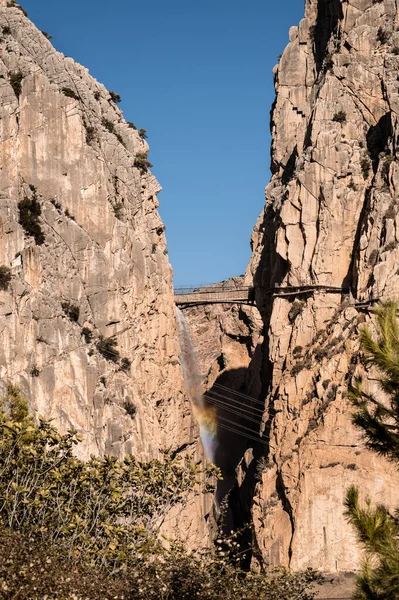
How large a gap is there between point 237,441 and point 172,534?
25.0m

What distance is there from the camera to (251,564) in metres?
80.2

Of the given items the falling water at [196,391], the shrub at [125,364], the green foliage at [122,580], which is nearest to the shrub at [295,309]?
the shrub at [125,364]

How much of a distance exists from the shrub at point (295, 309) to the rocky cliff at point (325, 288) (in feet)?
0.36

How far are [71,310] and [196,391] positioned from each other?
101ft

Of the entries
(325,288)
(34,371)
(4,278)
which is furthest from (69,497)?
(325,288)

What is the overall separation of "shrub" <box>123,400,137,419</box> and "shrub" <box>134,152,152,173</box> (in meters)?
18.4

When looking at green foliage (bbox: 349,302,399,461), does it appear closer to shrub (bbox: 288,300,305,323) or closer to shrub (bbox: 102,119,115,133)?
shrub (bbox: 288,300,305,323)

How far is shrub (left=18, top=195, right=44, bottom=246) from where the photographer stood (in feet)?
253

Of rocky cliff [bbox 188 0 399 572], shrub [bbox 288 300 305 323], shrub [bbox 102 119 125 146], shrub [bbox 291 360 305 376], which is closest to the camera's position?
rocky cliff [bbox 188 0 399 572]

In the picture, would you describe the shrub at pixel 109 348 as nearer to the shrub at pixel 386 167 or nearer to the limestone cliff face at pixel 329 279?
the limestone cliff face at pixel 329 279

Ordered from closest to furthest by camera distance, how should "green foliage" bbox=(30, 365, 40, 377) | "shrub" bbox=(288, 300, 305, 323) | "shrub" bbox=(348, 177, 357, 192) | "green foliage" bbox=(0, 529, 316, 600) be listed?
1. "green foliage" bbox=(0, 529, 316, 600)
2. "green foliage" bbox=(30, 365, 40, 377)
3. "shrub" bbox=(288, 300, 305, 323)
4. "shrub" bbox=(348, 177, 357, 192)

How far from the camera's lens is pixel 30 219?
7744 centimetres

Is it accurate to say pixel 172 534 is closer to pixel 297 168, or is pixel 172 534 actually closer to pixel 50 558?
pixel 297 168

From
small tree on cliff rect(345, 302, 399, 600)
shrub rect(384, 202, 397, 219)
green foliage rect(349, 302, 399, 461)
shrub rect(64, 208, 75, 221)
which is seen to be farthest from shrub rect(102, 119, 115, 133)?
green foliage rect(349, 302, 399, 461)
